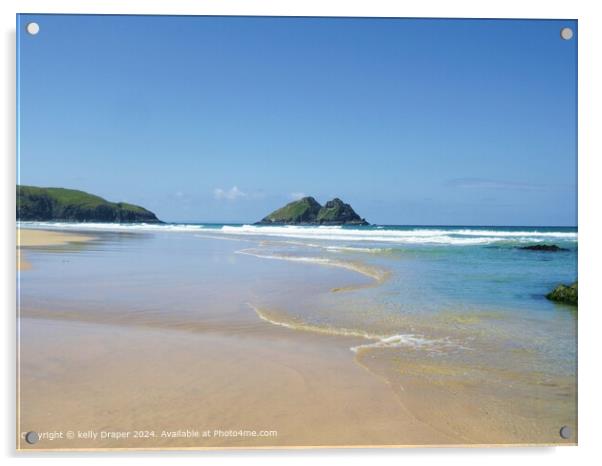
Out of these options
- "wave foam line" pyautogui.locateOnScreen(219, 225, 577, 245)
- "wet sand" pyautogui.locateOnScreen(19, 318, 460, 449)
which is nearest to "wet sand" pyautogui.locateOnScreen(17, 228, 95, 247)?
"wet sand" pyautogui.locateOnScreen(19, 318, 460, 449)

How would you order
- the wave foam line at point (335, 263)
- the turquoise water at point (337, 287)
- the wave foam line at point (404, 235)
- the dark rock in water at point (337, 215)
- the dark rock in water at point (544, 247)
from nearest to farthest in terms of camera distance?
the turquoise water at point (337, 287), the dark rock in water at point (337, 215), the dark rock in water at point (544, 247), the wave foam line at point (404, 235), the wave foam line at point (335, 263)

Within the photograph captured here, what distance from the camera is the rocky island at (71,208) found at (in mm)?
2738

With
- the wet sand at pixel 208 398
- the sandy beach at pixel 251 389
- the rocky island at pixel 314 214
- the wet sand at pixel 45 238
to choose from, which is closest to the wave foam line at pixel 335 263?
the rocky island at pixel 314 214

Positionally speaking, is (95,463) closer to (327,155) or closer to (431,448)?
(431,448)

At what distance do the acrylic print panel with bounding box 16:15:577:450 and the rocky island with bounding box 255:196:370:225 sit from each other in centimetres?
2

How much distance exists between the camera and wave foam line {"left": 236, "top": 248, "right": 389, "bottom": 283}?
5128 millimetres

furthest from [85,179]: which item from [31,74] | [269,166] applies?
[269,166]

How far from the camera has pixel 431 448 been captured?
7.86 feet

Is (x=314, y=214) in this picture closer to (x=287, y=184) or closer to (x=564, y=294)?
(x=287, y=184)

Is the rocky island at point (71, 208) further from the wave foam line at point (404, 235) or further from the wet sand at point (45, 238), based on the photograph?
the wave foam line at point (404, 235)

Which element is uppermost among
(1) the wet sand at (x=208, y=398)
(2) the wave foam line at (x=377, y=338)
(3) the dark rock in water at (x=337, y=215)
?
(3) the dark rock in water at (x=337, y=215)

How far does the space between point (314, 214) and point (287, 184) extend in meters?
0.34
